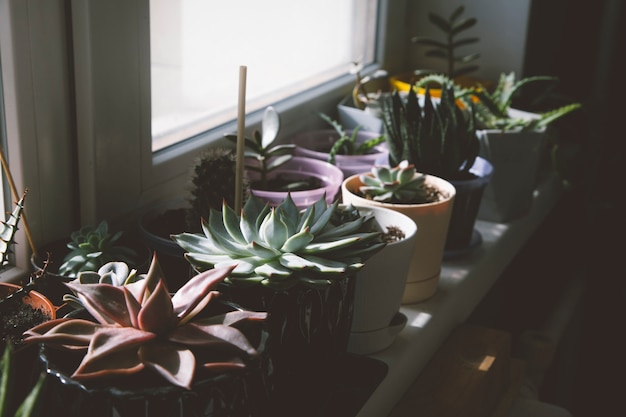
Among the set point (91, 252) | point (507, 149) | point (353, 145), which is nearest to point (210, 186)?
point (91, 252)

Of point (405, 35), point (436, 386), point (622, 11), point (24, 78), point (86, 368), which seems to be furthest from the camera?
point (622, 11)

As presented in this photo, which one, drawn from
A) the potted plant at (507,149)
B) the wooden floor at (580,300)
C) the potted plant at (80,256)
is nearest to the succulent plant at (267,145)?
the potted plant at (80,256)

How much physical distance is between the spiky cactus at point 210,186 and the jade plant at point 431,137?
274 mm

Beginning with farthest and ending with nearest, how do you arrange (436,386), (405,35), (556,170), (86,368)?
(405,35)
(556,170)
(436,386)
(86,368)

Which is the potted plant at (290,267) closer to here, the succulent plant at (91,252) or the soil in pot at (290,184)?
the succulent plant at (91,252)

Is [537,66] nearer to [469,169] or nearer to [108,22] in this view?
[469,169]

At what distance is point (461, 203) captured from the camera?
1021 mm

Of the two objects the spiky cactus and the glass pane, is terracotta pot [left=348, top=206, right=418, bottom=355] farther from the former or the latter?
the glass pane

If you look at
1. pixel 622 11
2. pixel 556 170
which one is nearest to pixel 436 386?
pixel 556 170

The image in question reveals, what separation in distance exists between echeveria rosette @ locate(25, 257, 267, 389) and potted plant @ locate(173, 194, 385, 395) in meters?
0.07

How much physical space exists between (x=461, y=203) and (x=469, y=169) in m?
0.07

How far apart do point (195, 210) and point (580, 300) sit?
117 centimetres

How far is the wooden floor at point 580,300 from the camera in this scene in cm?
168

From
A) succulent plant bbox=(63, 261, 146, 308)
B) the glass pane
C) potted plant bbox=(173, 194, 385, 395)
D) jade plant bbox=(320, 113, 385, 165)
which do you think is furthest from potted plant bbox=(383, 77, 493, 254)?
succulent plant bbox=(63, 261, 146, 308)
